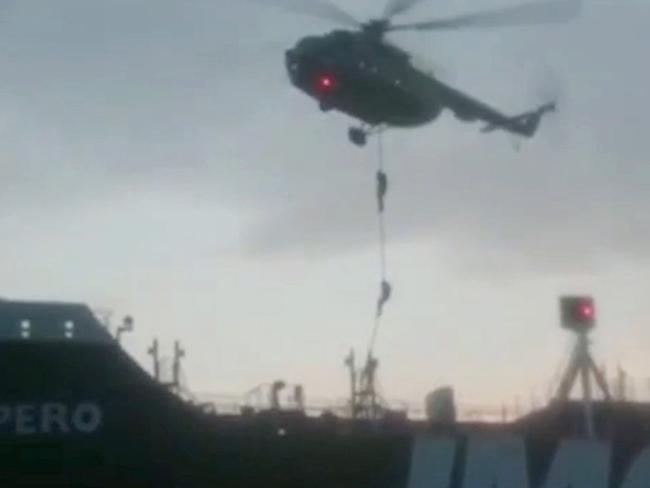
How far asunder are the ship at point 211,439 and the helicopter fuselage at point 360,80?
26.3ft

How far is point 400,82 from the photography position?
52812 millimetres

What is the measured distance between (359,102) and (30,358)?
12.6 meters

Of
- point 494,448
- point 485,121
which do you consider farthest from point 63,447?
point 485,121

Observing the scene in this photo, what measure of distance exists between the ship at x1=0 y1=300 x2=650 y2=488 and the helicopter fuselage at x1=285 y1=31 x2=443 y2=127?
315 inches

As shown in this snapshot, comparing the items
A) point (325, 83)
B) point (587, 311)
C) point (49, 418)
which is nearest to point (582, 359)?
point (587, 311)

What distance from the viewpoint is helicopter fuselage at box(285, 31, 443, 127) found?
167 feet

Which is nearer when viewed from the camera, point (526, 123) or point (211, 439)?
point (211, 439)

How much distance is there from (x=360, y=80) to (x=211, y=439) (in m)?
11.6

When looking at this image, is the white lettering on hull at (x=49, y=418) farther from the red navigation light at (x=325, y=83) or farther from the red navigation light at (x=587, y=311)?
the red navigation light at (x=325, y=83)

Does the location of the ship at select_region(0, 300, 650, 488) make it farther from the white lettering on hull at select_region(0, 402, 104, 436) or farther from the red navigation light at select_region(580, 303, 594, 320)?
the red navigation light at select_region(580, 303, 594, 320)

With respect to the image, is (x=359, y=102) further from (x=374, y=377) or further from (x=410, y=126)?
(x=374, y=377)

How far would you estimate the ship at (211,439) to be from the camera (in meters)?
43.1

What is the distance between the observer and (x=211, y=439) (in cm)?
4500

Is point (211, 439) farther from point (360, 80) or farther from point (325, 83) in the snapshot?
point (360, 80)
